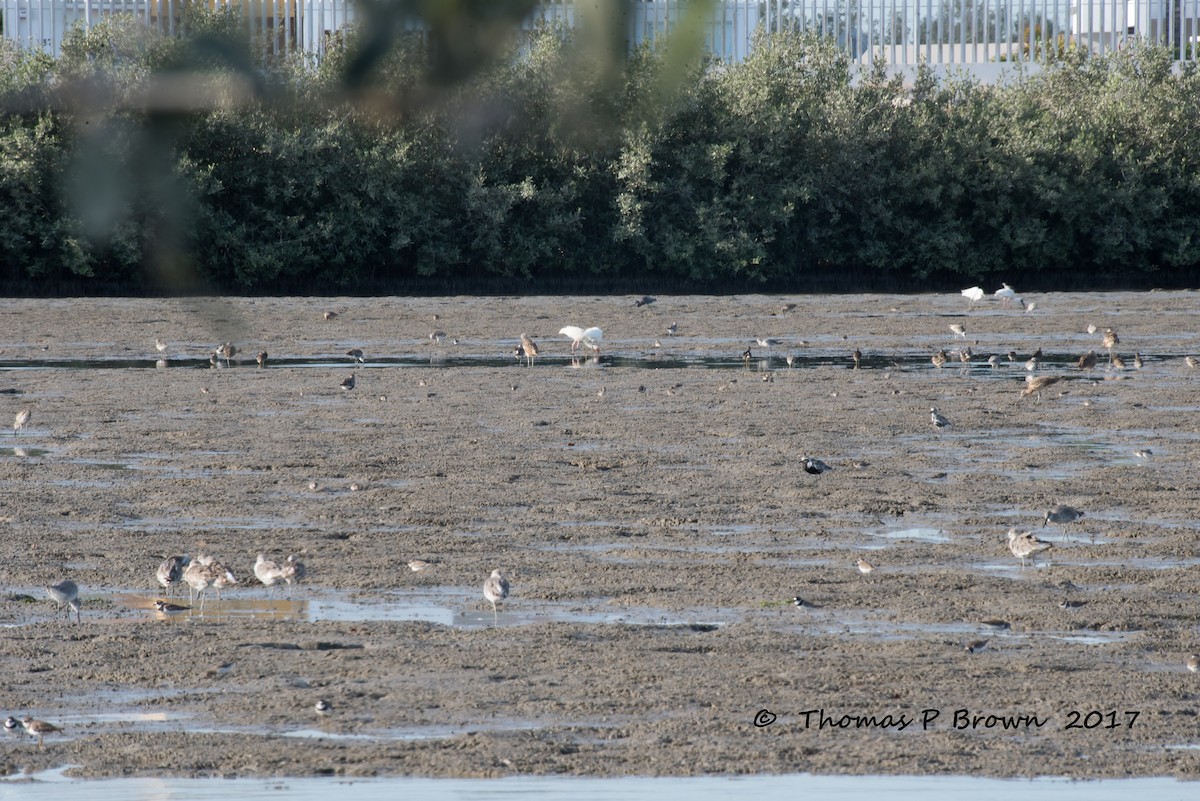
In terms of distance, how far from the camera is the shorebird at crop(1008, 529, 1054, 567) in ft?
22.4

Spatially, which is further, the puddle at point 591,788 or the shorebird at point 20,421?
the shorebird at point 20,421

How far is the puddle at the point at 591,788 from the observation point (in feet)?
13.1

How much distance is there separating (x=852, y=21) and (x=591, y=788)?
2952 mm

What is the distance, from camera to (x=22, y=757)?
4.26m

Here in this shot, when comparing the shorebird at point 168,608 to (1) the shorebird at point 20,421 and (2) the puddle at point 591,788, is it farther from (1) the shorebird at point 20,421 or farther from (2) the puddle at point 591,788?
(1) the shorebird at point 20,421

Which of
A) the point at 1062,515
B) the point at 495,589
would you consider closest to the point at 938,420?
the point at 1062,515

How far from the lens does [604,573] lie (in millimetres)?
Answer: 6633

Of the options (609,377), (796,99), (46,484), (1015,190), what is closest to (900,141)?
(1015,190)

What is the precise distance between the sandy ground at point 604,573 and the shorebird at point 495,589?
0.06 m

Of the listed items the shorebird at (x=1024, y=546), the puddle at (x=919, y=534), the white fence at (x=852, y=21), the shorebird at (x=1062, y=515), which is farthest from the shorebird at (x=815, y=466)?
the white fence at (x=852, y=21)

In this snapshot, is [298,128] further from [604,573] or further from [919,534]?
[919,534]

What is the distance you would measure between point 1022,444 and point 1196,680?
5.73m

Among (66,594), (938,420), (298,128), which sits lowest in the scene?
(938,420)
